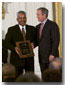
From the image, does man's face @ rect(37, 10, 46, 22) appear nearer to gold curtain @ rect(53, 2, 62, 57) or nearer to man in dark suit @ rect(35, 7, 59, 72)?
man in dark suit @ rect(35, 7, 59, 72)

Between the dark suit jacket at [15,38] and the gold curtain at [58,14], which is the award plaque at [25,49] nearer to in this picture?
the dark suit jacket at [15,38]

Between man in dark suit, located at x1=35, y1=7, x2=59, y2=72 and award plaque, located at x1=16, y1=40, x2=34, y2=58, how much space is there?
0.35 ft

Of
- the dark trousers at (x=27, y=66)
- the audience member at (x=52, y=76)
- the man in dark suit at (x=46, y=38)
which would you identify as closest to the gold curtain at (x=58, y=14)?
the man in dark suit at (x=46, y=38)

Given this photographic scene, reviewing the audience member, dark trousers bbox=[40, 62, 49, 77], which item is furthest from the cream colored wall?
the audience member

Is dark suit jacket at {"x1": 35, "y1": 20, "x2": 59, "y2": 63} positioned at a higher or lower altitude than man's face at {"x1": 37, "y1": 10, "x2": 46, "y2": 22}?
lower

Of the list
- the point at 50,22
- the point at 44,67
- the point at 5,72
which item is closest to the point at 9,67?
the point at 5,72

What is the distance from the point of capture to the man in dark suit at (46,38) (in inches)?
223

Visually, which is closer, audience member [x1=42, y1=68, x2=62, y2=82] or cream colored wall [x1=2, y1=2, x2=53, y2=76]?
audience member [x1=42, y1=68, x2=62, y2=82]

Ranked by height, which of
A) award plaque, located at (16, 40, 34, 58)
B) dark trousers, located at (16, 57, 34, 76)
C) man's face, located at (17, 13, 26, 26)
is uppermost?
man's face, located at (17, 13, 26, 26)

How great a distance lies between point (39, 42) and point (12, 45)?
0.36 meters

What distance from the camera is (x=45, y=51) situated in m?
5.68

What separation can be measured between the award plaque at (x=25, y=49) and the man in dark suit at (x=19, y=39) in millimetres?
40

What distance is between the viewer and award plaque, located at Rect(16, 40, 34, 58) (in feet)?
18.6

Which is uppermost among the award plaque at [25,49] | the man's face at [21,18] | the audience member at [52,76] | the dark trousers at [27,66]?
the man's face at [21,18]
